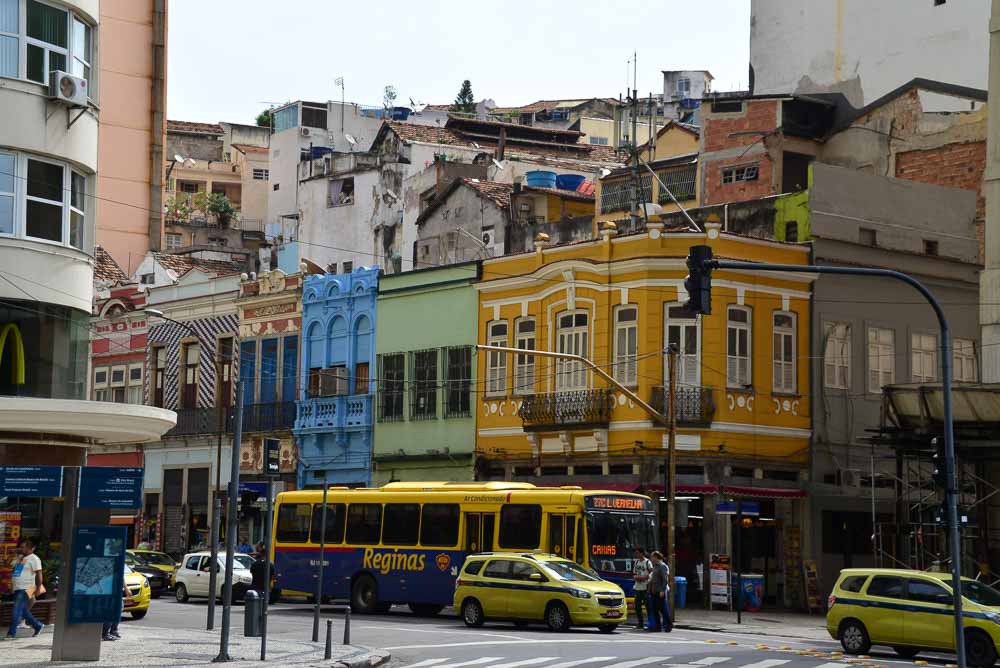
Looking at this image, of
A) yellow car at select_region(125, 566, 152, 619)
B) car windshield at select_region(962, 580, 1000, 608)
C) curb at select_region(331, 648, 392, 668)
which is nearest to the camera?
curb at select_region(331, 648, 392, 668)

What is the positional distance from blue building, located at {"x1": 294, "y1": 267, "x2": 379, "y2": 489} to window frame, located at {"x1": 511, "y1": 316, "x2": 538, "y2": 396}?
6.63 m

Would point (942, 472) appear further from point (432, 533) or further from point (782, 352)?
point (782, 352)

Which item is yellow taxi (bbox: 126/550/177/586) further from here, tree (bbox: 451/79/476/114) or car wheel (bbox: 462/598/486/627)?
tree (bbox: 451/79/476/114)

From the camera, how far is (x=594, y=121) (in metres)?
103

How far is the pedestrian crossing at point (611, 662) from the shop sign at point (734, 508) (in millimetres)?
15540

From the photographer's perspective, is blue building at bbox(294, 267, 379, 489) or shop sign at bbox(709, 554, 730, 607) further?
blue building at bbox(294, 267, 379, 489)

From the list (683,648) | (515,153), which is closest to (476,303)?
(683,648)

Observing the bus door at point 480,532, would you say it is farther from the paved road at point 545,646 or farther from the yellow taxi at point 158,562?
the yellow taxi at point 158,562

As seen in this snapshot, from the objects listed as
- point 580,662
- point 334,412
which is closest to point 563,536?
point 580,662

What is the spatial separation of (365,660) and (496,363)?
75.6 feet

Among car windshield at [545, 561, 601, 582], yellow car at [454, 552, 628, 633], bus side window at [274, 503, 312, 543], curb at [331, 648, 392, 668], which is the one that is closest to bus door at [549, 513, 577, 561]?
yellow car at [454, 552, 628, 633]

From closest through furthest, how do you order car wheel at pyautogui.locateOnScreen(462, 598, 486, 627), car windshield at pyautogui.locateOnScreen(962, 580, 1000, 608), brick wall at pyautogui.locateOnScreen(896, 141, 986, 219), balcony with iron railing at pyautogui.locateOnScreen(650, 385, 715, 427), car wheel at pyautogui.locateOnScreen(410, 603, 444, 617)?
car windshield at pyautogui.locateOnScreen(962, 580, 1000, 608), car wheel at pyautogui.locateOnScreen(462, 598, 486, 627), car wheel at pyautogui.locateOnScreen(410, 603, 444, 617), balcony with iron railing at pyautogui.locateOnScreen(650, 385, 715, 427), brick wall at pyautogui.locateOnScreen(896, 141, 986, 219)

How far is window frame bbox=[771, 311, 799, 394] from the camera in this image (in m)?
44.6

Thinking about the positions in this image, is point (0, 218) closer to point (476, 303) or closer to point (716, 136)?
point (476, 303)
